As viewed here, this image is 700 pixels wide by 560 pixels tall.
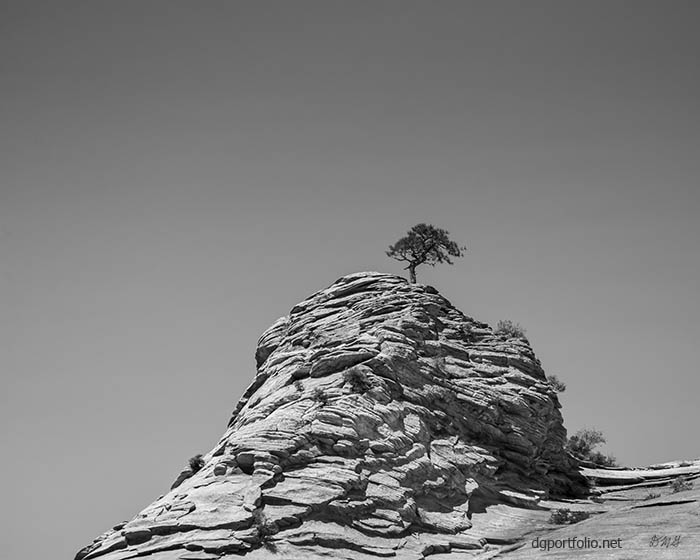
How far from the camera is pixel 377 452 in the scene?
5722cm

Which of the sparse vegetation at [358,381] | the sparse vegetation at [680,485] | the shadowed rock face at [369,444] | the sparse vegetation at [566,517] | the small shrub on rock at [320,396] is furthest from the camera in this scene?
the sparse vegetation at [680,485]

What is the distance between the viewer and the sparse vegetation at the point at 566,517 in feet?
196

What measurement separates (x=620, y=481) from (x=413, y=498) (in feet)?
113

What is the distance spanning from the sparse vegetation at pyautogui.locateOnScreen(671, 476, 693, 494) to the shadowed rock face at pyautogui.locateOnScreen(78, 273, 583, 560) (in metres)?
9.59

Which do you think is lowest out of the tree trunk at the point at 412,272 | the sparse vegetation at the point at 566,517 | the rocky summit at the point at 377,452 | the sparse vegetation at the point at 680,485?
the sparse vegetation at the point at 566,517

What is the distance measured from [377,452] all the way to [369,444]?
40.7 inches

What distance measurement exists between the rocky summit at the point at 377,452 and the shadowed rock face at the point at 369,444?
5.5 inches

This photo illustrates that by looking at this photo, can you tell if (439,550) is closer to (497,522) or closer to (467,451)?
(497,522)

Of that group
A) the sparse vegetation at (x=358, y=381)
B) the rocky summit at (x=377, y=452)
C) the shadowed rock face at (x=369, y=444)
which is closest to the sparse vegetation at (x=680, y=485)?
the rocky summit at (x=377, y=452)

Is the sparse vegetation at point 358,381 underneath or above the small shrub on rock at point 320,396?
above

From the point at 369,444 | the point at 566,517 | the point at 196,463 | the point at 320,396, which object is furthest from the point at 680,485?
the point at 196,463

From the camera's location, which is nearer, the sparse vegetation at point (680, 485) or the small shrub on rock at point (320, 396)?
the small shrub on rock at point (320, 396)

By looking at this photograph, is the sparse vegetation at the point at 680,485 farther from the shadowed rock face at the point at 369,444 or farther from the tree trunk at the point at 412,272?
the tree trunk at the point at 412,272

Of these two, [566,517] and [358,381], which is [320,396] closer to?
[358,381]
